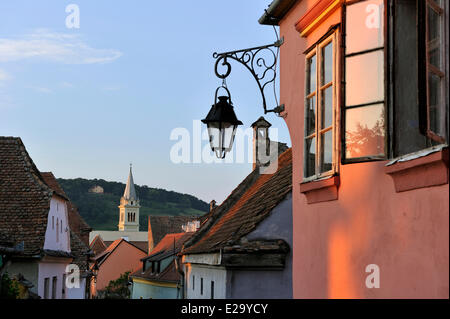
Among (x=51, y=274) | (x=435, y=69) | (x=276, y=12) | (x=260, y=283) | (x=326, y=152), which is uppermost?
(x=276, y=12)

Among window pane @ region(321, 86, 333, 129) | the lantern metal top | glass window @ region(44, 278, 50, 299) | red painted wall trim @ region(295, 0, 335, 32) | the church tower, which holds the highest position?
the church tower

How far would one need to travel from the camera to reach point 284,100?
9.08m

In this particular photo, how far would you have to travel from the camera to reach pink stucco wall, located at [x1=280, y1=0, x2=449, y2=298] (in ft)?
15.7

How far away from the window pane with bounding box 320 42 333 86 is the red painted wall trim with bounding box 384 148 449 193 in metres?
1.77

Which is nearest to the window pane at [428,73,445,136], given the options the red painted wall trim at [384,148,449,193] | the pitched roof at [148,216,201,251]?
the red painted wall trim at [384,148,449,193]

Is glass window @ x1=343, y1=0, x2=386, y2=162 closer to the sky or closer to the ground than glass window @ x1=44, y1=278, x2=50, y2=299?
closer to the sky

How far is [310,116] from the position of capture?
7707 mm

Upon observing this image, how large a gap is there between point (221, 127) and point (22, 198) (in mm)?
17249

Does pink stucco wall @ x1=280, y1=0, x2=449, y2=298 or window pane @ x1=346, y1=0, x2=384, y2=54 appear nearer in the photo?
pink stucco wall @ x1=280, y1=0, x2=449, y2=298

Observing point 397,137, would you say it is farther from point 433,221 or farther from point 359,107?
point 433,221

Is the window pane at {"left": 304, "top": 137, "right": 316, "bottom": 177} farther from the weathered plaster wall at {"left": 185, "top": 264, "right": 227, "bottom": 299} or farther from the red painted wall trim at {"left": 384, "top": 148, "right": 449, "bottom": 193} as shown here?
the weathered plaster wall at {"left": 185, "top": 264, "right": 227, "bottom": 299}

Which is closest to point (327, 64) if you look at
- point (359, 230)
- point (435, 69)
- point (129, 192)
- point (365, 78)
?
point (365, 78)

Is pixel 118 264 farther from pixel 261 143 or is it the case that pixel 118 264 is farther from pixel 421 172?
pixel 421 172

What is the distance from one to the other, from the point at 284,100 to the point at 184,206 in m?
177
